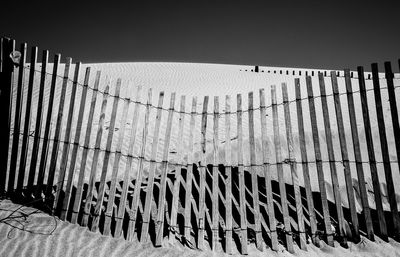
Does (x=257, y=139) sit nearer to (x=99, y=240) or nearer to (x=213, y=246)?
(x=213, y=246)

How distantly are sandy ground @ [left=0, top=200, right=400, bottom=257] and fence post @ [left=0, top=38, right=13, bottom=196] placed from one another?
0.95 metres

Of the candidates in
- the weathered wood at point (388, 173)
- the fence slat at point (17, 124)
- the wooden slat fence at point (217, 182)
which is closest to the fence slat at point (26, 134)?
the wooden slat fence at point (217, 182)

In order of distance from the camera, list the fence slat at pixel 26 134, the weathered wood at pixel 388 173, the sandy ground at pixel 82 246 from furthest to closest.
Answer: the fence slat at pixel 26 134, the weathered wood at pixel 388 173, the sandy ground at pixel 82 246

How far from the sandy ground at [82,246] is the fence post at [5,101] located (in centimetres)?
95

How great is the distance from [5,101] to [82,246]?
2.82 meters

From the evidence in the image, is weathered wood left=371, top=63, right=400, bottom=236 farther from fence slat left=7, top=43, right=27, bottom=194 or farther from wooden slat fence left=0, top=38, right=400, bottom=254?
fence slat left=7, top=43, right=27, bottom=194

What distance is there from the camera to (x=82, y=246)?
3.77 meters

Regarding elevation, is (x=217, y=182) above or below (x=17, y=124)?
below

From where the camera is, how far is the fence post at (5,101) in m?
4.73

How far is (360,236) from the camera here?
4148 millimetres

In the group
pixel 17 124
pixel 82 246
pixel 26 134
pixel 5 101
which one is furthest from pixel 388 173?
pixel 5 101

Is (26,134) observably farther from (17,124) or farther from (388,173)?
(388,173)

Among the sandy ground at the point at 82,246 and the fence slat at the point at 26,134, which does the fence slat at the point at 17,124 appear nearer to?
the fence slat at the point at 26,134

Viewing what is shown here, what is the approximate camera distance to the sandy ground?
12.0 ft
